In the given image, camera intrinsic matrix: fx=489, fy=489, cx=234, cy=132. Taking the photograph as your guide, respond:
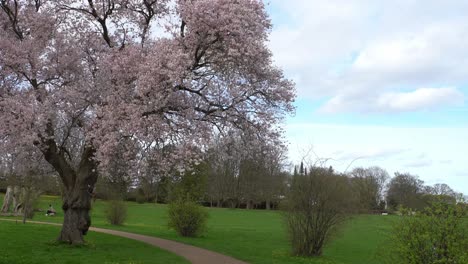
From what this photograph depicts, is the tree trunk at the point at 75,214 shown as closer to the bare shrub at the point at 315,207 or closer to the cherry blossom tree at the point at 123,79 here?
the cherry blossom tree at the point at 123,79

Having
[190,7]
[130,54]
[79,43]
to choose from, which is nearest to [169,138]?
[130,54]

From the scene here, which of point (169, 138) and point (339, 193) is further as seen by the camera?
point (339, 193)

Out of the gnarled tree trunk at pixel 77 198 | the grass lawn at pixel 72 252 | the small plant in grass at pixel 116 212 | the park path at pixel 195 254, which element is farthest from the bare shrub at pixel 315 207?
the small plant in grass at pixel 116 212

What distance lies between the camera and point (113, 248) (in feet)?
62.3

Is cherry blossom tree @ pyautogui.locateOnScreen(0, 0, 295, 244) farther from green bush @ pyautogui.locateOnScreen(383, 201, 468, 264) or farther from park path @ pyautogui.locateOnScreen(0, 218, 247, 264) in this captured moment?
green bush @ pyautogui.locateOnScreen(383, 201, 468, 264)

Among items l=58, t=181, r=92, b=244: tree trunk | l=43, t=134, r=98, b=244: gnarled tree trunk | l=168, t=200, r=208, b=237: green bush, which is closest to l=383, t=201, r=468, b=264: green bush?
l=43, t=134, r=98, b=244: gnarled tree trunk

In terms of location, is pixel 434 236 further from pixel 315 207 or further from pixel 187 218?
pixel 187 218

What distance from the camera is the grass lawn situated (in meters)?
14.6

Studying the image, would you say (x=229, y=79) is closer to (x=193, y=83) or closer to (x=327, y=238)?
(x=193, y=83)

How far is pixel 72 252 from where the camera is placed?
1631 centimetres

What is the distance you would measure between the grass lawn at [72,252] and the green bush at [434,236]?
8664 millimetres

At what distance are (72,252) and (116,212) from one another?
62.3 feet

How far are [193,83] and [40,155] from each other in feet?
26.6

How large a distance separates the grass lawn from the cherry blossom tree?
1163 millimetres
